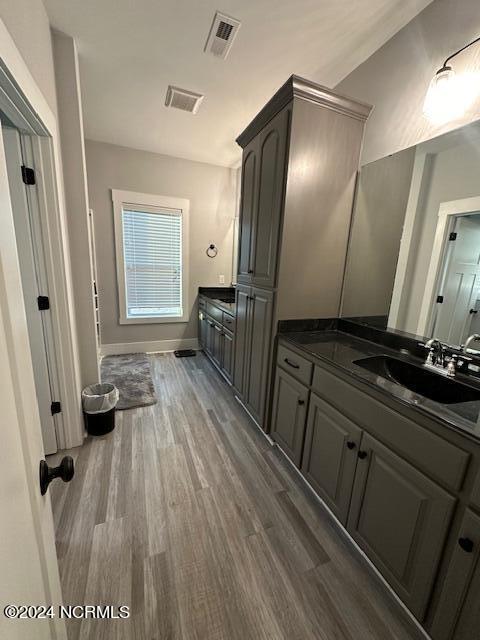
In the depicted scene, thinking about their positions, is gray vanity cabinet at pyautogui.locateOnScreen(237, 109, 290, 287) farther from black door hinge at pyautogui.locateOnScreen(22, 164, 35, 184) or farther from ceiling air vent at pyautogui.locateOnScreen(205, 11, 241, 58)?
black door hinge at pyautogui.locateOnScreen(22, 164, 35, 184)

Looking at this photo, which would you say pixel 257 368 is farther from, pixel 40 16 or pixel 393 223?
pixel 40 16

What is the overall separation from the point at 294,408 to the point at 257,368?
0.51 meters

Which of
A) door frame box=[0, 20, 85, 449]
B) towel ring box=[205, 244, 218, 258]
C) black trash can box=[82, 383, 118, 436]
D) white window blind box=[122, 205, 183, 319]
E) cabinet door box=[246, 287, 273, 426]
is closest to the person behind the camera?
door frame box=[0, 20, 85, 449]

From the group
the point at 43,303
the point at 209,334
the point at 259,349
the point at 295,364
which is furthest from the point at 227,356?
the point at 43,303

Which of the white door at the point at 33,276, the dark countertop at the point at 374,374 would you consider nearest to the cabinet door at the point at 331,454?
the dark countertop at the point at 374,374

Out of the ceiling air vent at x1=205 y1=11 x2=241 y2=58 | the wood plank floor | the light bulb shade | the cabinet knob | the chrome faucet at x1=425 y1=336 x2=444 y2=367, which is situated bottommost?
the wood plank floor

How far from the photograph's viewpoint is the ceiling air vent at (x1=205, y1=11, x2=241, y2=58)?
1.60 metres

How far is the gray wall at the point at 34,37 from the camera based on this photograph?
105cm

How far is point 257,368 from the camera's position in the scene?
2182mm

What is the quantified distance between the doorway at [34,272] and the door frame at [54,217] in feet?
0.10

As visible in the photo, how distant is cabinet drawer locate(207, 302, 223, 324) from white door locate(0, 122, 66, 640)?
2501 millimetres

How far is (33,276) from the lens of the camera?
1670 millimetres

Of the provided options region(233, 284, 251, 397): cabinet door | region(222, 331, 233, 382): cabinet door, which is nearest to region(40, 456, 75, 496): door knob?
region(233, 284, 251, 397): cabinet door

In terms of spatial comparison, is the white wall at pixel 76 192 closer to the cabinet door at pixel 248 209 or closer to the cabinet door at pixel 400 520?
the cabinet door at pixel 248 209
